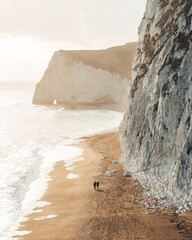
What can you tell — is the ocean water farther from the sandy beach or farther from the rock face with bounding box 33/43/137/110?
the rock face with bounding box 33/43/137/110

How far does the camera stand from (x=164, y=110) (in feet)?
59.7

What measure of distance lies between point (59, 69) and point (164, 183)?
85883mm

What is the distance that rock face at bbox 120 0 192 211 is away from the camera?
15.5 metres

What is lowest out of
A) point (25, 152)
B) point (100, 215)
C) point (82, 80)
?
point (25, 152)

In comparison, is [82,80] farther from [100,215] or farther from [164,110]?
[100,215]

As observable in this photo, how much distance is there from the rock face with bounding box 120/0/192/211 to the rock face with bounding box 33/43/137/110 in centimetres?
6764

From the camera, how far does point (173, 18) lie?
1992 centimetres

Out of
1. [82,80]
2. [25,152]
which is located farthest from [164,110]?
[82,80]

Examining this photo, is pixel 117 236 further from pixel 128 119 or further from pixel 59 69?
pixel 59 69

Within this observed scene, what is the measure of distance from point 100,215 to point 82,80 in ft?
264

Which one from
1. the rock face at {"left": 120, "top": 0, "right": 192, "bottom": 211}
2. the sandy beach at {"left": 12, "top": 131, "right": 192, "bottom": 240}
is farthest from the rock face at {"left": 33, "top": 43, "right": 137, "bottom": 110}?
the sandy beach at {"left": 12, "top": 131, "right": 192, "bottom": 240}

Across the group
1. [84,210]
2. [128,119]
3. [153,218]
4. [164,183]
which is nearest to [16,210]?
[84,210]

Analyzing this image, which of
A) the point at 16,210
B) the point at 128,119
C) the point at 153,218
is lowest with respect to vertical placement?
the point at 16,210

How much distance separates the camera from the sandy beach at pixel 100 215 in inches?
506
